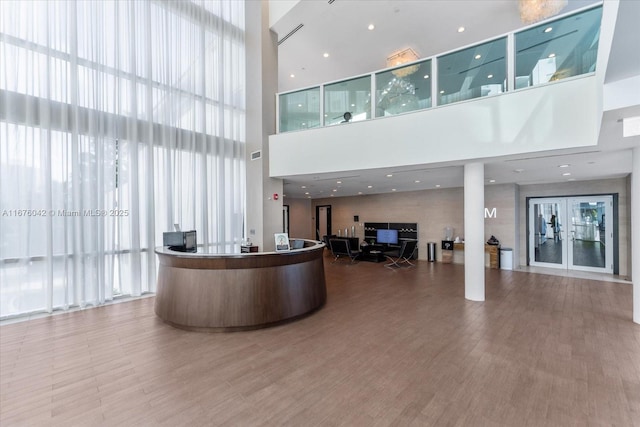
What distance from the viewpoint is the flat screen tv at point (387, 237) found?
413 inches

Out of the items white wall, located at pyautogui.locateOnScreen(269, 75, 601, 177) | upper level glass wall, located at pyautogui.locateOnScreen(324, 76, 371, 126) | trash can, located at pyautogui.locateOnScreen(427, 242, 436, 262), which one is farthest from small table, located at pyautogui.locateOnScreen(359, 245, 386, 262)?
upper level glass wall, located at pyautogui.locateOnScreen(324, 76, 371, 126)

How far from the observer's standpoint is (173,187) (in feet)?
20.2

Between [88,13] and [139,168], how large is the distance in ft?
9.45

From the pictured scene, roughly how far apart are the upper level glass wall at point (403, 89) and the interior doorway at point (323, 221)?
311 inches

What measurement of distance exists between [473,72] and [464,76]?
0.15 m

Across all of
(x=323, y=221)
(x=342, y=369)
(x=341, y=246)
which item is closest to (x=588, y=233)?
(x=341, y=246)

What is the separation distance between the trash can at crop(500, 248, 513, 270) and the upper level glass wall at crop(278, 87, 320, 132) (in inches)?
265

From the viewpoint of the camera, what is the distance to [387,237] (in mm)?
10617

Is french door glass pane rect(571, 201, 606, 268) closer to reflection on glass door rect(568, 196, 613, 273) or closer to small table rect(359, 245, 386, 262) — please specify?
reflection on glass door rect(568, 196, 613, 273)

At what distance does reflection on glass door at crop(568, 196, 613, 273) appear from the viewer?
7.47m

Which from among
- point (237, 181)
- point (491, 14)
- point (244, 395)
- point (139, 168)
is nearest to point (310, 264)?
point (244, 395)

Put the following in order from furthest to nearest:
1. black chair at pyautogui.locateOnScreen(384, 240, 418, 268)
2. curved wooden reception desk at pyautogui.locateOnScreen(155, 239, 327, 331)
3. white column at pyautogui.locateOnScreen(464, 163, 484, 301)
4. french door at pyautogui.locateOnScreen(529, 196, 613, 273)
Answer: black chair at pyautogui.locateOnScreen(384, 240, 418, 268)
french door at pyautogui.locateOnScreen(529, 196, 613, 273)
white column at pyautogui.locateOnScreen(464, 163, 484, 301)
curved wooden reception desk at pyautogui.locateOnScreen(155, 239, 327, 331)

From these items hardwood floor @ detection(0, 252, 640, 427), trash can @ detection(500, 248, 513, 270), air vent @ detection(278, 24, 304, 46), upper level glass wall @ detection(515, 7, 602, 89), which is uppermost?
air vent @ detection(278, 24, 304, 46)

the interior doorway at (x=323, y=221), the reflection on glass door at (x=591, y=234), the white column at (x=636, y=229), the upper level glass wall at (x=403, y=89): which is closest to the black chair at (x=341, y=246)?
the interior doorway at (x=323, y=221)
